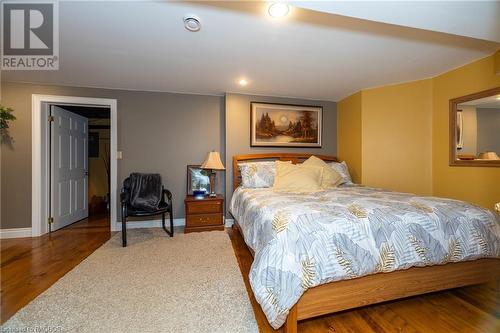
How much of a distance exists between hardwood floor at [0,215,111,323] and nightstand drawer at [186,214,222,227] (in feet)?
3.78

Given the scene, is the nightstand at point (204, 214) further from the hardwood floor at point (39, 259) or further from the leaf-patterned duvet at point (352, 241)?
the leaf-patterned duvet at point (352, 241)

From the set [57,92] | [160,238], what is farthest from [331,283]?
[57,92]

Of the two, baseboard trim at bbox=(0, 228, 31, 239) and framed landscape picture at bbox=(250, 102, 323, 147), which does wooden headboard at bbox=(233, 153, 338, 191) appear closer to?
framed landscape picture at bbox=(250, 102, 323, 147)

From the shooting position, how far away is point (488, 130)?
244cm

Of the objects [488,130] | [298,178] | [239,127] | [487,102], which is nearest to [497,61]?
[487,102]

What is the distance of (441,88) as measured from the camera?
9.58 ft

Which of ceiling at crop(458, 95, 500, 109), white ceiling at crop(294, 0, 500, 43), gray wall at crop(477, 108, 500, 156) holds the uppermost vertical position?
white ceiling at crop(294, 0, 500, 43)

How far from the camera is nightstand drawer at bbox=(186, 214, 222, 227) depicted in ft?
10.2

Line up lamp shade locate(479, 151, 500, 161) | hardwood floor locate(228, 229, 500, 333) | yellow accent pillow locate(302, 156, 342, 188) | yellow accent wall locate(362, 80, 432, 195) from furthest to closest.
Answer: yellow accent wall locate(362, 80, 432, 195) → yellow accent pillow locate(302, 156, 342, 188) → lamp shade locate(479, 151, 500, 161) → hardwood floor locate(228, 229, 500, 333)

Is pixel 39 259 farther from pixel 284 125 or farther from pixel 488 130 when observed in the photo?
pixel 488 130

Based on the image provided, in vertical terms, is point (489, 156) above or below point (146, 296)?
above

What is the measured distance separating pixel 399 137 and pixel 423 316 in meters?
2.57

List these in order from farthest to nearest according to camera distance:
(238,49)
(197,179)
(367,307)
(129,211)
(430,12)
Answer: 1. (197,179)
2. (129,211)
3. (238,49)
4. (367,307)
5. (430,12)

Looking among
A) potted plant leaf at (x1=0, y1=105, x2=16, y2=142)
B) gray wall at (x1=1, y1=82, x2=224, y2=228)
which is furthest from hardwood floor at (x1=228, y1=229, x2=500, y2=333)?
potted plant leaf at (x1=0, y1=105, x2=16, y2=142)
